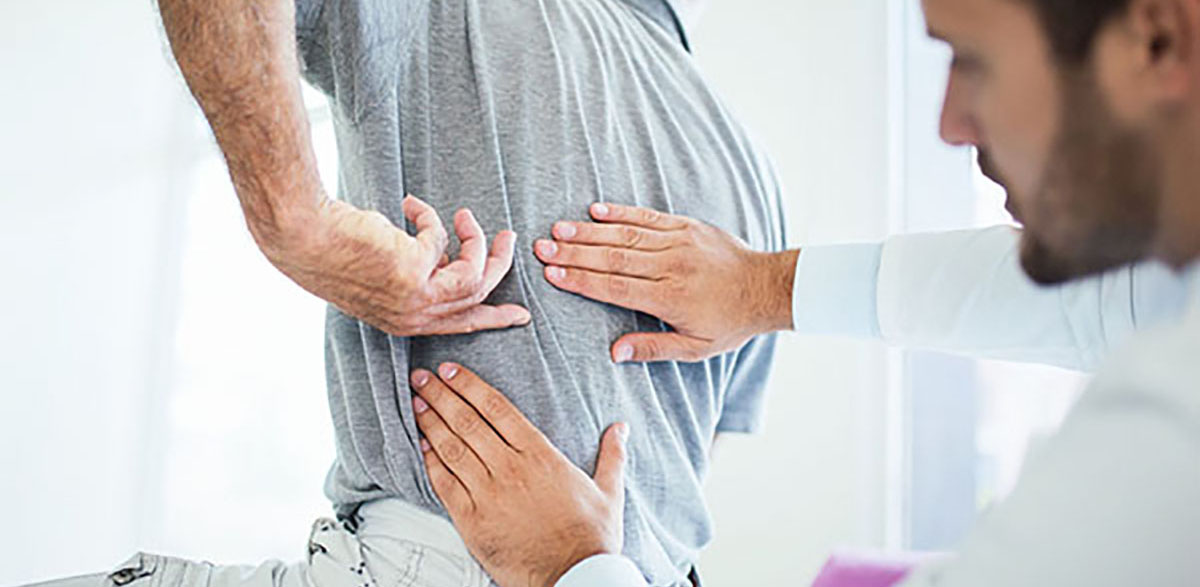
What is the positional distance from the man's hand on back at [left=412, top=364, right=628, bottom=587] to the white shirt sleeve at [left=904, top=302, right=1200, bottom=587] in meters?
0.55

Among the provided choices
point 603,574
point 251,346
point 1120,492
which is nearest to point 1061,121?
point 1120,492

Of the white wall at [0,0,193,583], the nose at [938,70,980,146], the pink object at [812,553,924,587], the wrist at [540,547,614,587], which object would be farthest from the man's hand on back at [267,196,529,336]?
A: the white wall at [0,0,193,583]

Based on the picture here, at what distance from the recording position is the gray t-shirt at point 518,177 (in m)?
1.07

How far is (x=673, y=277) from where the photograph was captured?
1.20m

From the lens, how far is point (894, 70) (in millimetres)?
2236

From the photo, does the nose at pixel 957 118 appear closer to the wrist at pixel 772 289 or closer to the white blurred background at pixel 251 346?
the wrist at pixel 772 289

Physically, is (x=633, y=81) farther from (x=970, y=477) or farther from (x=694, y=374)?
(x=970, y=477)

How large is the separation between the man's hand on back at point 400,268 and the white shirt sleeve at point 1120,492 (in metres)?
0.62

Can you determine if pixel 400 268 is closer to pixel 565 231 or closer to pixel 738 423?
pixel 565 231

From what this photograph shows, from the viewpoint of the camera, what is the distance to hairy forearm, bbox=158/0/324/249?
856 mm

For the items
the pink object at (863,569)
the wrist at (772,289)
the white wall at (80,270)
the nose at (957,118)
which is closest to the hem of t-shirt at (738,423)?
the wrist at (772,289)

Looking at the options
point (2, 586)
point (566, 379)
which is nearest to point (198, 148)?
point (2, 586)

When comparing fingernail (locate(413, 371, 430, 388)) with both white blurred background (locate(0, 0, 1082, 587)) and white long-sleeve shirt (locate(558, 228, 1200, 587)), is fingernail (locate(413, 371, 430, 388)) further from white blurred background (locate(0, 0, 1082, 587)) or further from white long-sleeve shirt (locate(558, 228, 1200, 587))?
white blurred background (locate(0, 0, 1082, 587))

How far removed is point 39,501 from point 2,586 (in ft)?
0.75
